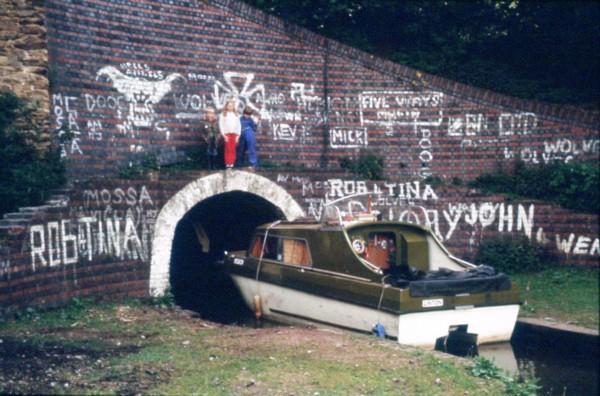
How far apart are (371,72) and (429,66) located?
6.33ft

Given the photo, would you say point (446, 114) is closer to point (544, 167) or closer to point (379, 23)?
point (544, 167)

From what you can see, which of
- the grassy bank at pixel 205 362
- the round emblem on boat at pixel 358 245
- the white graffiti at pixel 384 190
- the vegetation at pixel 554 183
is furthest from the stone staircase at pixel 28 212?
the vegetation at pixel 554 183

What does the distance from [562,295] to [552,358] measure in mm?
2501

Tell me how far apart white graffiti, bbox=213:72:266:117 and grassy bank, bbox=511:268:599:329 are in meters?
6.06

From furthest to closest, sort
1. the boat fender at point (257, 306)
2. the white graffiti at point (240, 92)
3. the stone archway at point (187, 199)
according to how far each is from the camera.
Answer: the white graffiti at point (240, 92)
the boat fender at point (257, 306)
the stone archway at point (187, 199)

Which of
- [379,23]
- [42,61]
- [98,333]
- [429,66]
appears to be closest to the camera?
[98,333]

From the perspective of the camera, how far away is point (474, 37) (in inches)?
684

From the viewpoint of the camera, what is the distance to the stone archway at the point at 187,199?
1188cm

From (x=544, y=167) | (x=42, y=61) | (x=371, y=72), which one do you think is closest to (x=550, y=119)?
(x=544, y=167)

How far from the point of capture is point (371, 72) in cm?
1540

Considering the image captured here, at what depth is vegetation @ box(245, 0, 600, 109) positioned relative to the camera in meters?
16.5

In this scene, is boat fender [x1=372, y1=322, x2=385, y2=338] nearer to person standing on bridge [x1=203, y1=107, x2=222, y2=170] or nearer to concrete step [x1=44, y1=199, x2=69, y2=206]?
concrete step [x1=44, y1=199, x2=69, y2=206]

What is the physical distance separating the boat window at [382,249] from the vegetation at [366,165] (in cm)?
333

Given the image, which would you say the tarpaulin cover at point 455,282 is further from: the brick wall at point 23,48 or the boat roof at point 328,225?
the brick wall at point 23,48
